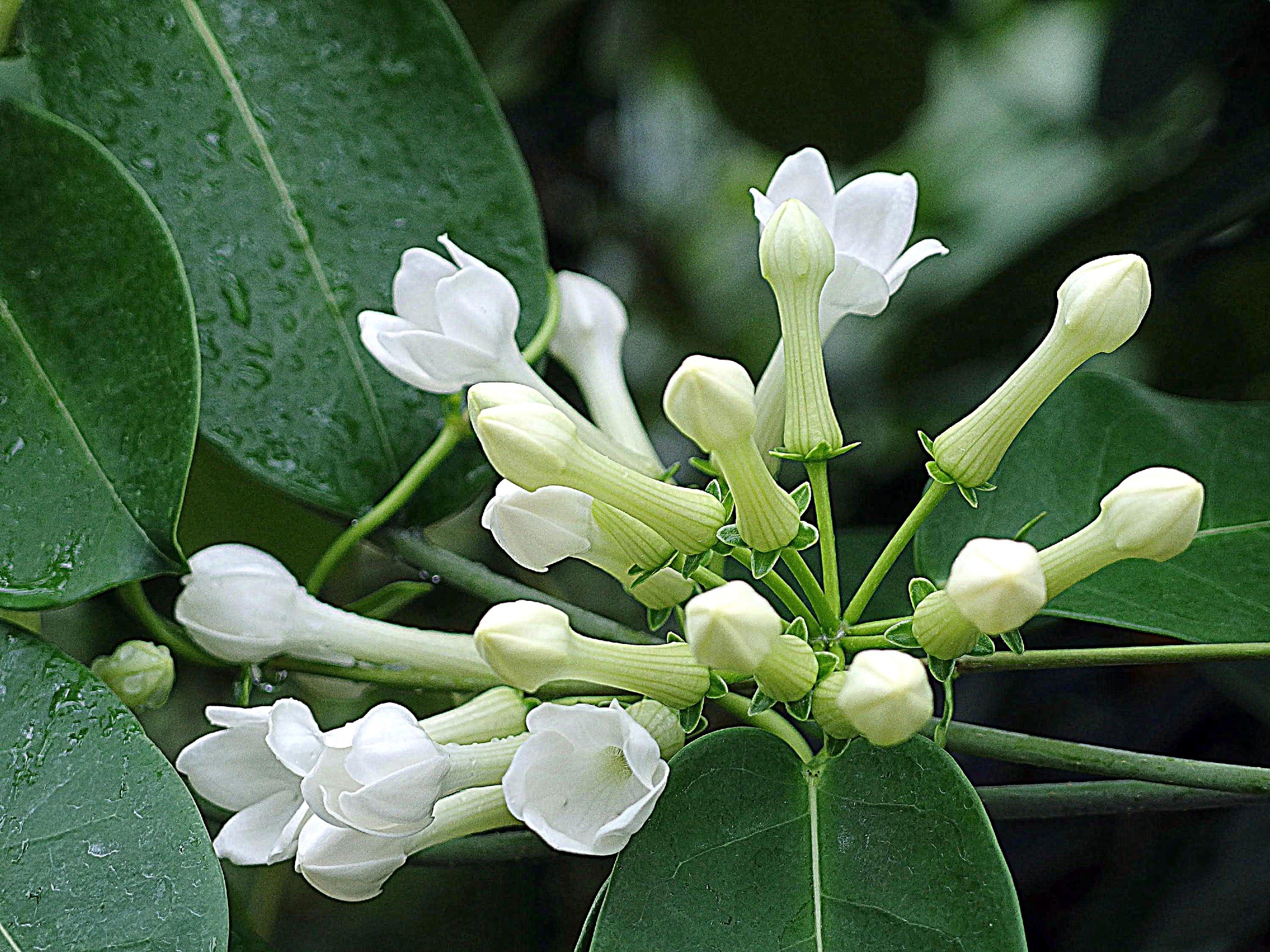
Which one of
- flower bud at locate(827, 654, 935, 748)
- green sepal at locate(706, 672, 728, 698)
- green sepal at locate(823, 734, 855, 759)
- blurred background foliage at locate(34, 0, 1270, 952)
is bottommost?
blurred background foliage at locate(34, 0, 1270, 952)

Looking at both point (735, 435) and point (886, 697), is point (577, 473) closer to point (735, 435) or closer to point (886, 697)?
point (735, 435)

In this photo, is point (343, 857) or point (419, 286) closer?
point (343, 857)

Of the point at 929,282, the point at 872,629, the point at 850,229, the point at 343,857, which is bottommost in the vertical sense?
the point at 929,282

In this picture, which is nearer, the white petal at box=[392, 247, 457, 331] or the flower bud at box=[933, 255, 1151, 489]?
the flower bud at box=[933, 255, 1151, 489]

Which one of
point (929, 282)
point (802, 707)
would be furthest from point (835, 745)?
point (929, 282)

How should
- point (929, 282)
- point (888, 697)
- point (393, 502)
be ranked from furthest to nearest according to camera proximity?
point (929, 282) < point (393, 502) < point (888, 697)

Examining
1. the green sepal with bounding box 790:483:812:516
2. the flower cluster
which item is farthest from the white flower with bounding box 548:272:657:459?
the green sepal with bounding box 790:483:812:516

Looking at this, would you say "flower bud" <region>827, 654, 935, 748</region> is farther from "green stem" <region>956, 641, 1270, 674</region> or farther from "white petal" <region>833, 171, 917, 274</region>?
"white petal" <region>833, 171, 917, 274</region>
